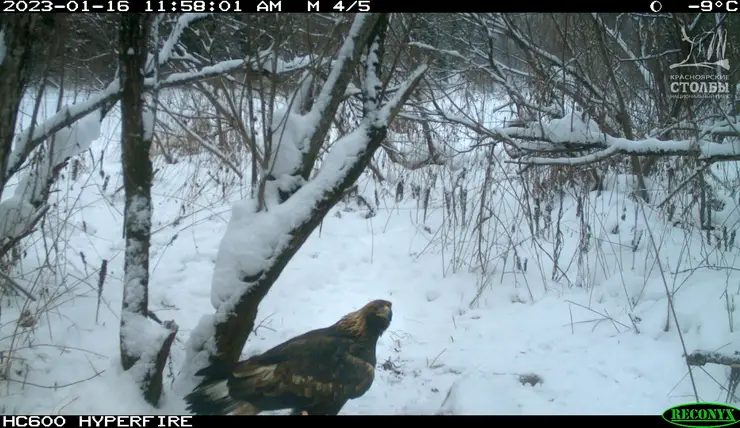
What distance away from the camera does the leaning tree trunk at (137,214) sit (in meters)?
2.45

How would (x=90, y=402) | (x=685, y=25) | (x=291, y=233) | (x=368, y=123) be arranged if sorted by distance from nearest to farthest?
(x=90, y=402), (x=291, y=233), (x=368, y=123), (x=685, y=25)

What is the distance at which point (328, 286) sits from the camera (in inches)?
146

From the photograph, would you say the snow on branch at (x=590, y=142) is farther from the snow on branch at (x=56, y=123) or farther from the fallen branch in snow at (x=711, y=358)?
the snow on branch at (x=56, y=123)

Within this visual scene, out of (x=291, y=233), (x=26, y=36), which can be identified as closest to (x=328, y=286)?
(x=291, y=233)

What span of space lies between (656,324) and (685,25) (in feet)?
8.65

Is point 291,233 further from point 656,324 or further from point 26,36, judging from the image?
point 656,324

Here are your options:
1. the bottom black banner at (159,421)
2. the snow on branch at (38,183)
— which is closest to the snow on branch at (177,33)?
the snow on branch at (38,183)

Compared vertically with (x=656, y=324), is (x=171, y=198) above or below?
above

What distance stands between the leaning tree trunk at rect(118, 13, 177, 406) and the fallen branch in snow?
2.41 metres

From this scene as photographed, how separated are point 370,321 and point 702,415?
1415 mm
